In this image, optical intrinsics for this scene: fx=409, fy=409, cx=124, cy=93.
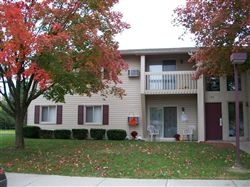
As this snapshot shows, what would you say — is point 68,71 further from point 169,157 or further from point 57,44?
point 169,157

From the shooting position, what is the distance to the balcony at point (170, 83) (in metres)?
26.4

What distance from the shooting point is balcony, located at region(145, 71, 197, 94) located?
2642 cm

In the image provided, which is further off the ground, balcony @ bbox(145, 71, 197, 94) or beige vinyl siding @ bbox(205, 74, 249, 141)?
balcony @ bbox(145, 71, 197, 94)

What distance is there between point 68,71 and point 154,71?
480 inches

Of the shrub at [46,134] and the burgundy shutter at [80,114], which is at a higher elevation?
the burgundy shutter at [80,114]

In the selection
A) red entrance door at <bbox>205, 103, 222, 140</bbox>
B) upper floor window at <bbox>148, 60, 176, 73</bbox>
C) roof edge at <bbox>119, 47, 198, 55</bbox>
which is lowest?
red entrance door at <bbox>205, 103, 222, 140</bbox>

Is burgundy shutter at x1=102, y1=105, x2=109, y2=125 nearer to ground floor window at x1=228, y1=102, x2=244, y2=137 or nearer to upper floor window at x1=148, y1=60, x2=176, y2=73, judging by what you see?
upper floor window at x1=148, y1=60, x2=176, y2=73

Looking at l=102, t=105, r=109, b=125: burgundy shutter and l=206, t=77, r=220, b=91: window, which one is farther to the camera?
l=102, t=105, r=109, b=125: burgundy shutter

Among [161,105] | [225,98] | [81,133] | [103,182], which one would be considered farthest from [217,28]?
[81,133]

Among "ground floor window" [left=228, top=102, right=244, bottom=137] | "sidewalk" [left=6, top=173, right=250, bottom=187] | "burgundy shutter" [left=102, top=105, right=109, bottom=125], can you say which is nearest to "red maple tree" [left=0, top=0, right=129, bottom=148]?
"sidewalk" [left=6, top=173, right=250, bottom=187]

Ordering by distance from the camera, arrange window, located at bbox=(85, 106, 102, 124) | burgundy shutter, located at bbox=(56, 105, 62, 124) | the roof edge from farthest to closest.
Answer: burgundy shutter, located at bbox=(56, 105, 62, 124) < window, located at bbox=(85, 106, 102, 124) < the roof edge

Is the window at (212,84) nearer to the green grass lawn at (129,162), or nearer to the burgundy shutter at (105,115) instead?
the burgundy shutter at (105,115)

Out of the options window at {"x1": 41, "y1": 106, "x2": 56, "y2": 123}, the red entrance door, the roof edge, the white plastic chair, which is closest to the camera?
the red entrance door

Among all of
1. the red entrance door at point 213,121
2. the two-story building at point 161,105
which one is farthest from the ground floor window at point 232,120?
the red entrance door at point 213,121
